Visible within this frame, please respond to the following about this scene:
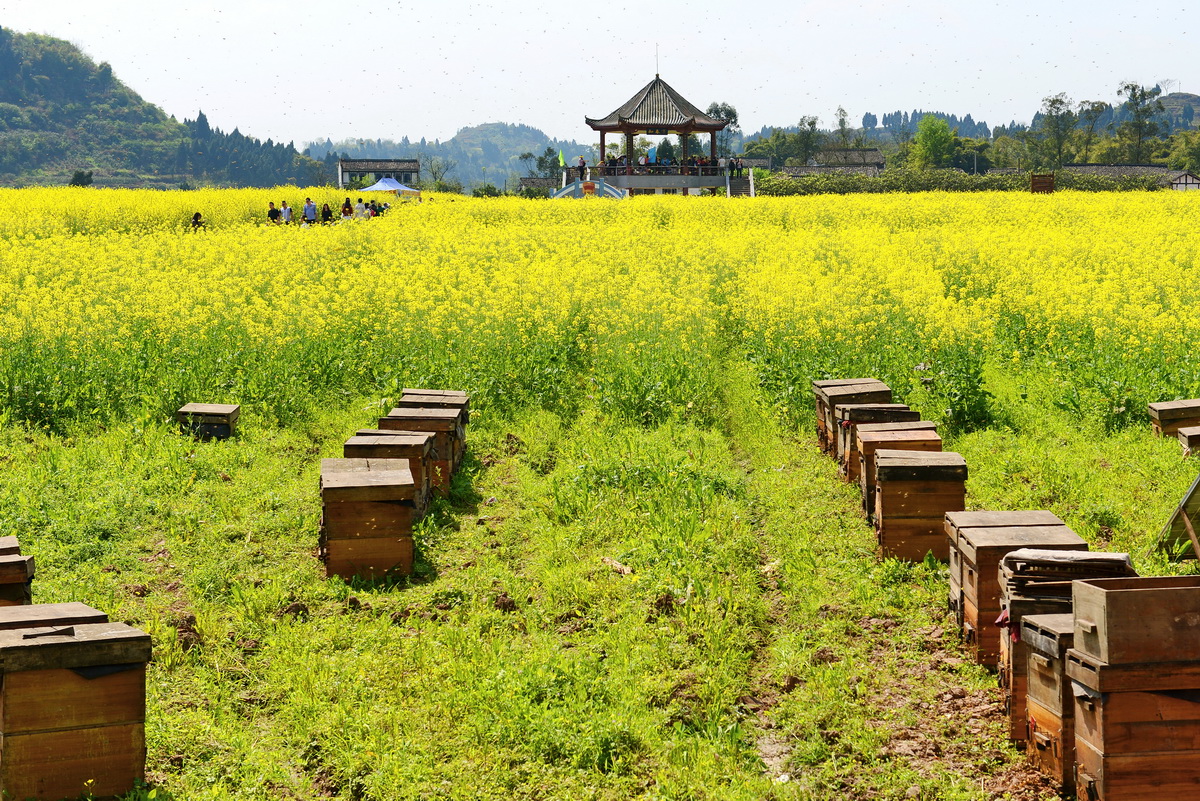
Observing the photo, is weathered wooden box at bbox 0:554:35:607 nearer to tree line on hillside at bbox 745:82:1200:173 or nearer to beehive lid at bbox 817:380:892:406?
beehive lid at bbox 817:380:892:406

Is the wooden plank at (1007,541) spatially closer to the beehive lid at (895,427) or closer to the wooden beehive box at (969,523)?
the wooden beehive box at (969,523)

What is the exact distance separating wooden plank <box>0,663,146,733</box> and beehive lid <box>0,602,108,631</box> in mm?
497

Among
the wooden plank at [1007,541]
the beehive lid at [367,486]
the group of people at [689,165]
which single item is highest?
the group of people at [689,165]

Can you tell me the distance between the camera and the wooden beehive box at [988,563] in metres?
5.73

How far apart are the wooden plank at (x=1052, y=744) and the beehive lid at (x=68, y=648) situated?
3.97 meters

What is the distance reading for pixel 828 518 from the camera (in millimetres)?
8672

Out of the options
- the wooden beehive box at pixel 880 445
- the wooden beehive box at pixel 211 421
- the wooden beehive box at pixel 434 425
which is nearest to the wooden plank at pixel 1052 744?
the wooden beehive box at pixel 880 445

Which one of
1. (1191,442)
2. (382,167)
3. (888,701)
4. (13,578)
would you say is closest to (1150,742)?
(888,701)

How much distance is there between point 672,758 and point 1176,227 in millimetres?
24177

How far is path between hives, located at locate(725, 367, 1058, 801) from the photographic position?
4949 mm

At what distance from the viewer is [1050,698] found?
15.4 feet

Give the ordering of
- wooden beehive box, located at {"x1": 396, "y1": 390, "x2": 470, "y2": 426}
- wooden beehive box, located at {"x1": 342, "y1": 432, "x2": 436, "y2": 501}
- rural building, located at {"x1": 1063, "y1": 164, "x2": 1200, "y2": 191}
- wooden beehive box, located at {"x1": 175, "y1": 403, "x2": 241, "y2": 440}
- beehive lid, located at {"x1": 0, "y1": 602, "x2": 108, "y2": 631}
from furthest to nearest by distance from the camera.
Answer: rural building, located at {"x1": 1063, "y1": 164, "x2": 1200, "y2": 191}, wooden beehive box, located at {"x1": 175, "y1": 403, "x2": 241, "y2": 440}, wooden beehive box, located at {"x1": 396, "y1": 390, "x2": 470, "y2": 426}, wooden beehive box, located at {"x1": 342, "y1": 432, "x2": 436, "y2": 501}, beehive lid, located at {"x1": 0, "y1": 602, "x2": 108, "y2": 631}

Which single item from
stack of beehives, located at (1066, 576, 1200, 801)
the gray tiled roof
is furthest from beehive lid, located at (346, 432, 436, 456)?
the gray tiled roof

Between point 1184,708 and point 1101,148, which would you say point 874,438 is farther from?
point 1101,148
